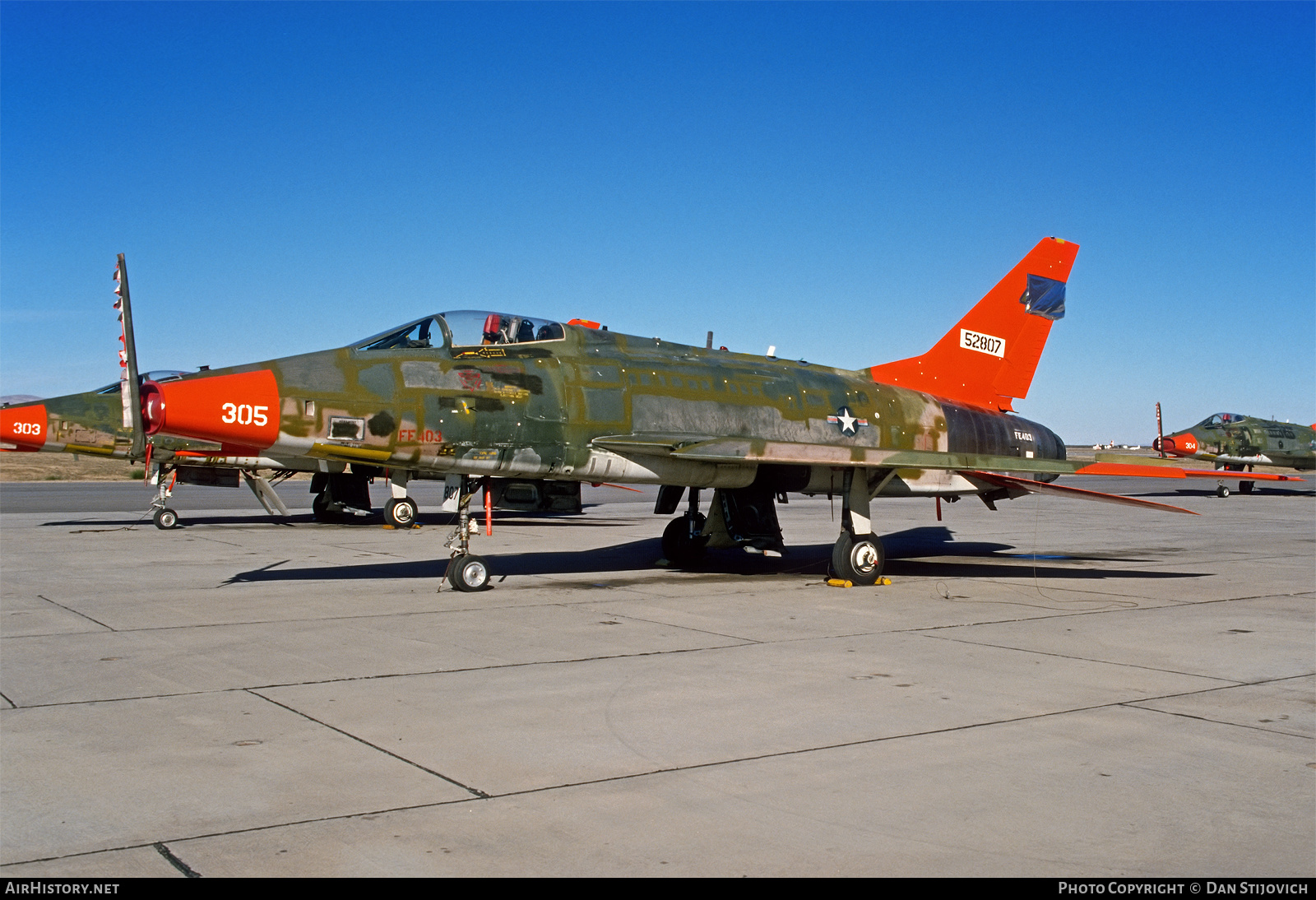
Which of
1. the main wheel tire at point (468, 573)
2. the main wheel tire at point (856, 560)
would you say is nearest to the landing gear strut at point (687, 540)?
the main wheel tire at point (856, 560)

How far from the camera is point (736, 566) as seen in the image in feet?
55.0

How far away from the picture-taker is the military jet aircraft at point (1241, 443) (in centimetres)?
4322

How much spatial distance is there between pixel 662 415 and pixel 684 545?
3429 mm

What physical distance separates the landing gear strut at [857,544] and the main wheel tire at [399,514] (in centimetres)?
1224

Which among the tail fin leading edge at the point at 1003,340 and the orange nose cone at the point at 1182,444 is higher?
the tail fin leading edge at the point at 1003,340

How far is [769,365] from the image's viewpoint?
15.8m

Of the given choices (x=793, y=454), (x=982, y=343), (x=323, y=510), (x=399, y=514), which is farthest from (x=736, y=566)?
(x=323, y=510)

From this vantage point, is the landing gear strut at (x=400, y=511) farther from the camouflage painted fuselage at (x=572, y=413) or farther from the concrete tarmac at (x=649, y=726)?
the camouflage painted fuselage at (x=572, y=413)

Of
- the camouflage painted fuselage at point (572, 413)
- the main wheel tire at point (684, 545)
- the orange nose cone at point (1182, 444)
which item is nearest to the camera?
the camouflage painted fuselage at point (572, 413)

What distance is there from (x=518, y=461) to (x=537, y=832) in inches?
318

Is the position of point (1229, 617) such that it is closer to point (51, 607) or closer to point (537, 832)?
point (537, 832)

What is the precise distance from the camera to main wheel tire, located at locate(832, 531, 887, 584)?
556 inches

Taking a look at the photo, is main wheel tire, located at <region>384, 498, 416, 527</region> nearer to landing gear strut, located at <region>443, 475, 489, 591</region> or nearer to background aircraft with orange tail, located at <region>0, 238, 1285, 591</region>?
background aircraft with orange tail, located at <region>0, 238, 1285, 591</region>

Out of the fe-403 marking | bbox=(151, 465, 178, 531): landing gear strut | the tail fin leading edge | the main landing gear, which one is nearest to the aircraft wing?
the main landing gear
